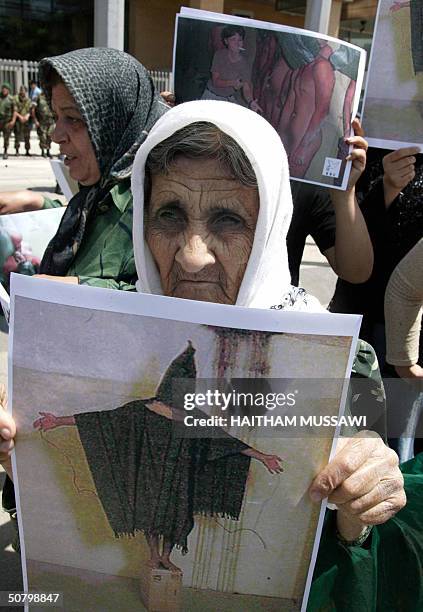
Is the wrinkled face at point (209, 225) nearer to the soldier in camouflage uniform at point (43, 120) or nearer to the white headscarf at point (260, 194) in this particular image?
the white headscarf at point (260, 194)

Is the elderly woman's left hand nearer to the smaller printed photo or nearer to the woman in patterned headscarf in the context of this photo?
the woman in patterned headscarf

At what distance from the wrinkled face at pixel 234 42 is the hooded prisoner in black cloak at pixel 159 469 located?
3.70 ft

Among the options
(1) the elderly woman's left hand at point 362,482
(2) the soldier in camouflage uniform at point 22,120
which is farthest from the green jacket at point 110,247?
(2) the soldier in camouflage uniform at point 22,120

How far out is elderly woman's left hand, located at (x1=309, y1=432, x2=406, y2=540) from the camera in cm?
79

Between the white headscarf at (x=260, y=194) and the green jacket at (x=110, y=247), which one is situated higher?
the white headscarf at (x=260, y=194)

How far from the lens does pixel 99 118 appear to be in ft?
5.05

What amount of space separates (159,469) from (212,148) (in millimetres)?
539

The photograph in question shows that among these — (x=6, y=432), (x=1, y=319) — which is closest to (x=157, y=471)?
(x=6, y=432)

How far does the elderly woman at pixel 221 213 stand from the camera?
36.9 inches

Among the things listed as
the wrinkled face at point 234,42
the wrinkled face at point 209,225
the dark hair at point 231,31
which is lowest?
the wrinkled face at point 209,225

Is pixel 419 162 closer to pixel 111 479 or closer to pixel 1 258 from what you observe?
pixel 1 258

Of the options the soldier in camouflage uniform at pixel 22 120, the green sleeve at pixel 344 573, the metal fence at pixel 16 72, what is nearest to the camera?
the green sleeve at pixel 344 573

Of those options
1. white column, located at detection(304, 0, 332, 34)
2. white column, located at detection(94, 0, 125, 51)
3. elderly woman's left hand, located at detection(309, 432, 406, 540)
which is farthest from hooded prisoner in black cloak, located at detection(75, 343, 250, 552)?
white column, located at detection(304, 0, 332, 34)

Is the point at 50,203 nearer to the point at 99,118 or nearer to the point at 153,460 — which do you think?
the point at 99,118
